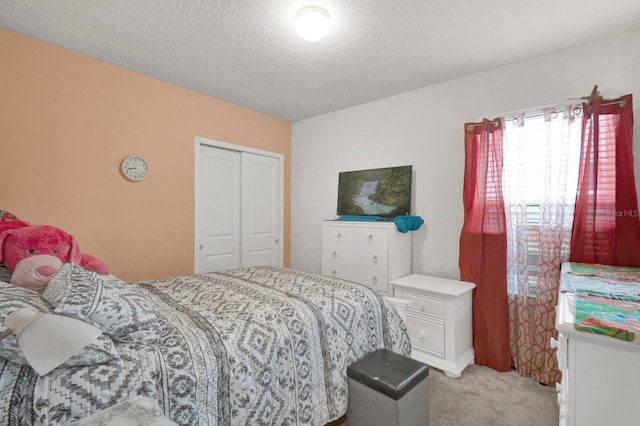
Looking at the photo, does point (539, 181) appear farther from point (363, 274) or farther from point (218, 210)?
point (218, 210)

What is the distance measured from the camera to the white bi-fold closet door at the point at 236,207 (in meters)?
3.38

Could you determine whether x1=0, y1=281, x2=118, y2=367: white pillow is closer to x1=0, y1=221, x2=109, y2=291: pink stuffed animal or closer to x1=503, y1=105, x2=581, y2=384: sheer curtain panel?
x1=0, y1=221, x2=109, y2=291: pink stuffed animal

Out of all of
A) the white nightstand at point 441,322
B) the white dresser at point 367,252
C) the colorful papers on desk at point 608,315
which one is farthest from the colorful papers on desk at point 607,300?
the white dresser at point 367,252

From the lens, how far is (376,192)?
3406mm

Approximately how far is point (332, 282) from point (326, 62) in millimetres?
1853

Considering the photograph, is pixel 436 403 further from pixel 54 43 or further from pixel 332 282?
pixel 54 43

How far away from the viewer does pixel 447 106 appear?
2943mm

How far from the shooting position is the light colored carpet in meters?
1.87

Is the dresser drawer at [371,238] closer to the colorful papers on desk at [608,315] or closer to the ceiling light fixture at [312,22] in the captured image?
the colorful papers on desk at [608,315]

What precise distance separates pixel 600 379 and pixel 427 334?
1690 millimetres

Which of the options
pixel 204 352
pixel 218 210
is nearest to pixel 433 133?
pixel 218 210

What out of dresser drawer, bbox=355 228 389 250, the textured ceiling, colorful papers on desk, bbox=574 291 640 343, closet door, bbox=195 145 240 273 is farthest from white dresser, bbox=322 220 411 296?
colorful papers on desk, bbox=574 291 640 343

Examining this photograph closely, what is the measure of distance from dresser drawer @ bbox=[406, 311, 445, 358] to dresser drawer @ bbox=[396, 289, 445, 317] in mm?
68

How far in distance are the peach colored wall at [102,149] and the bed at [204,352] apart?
1.09 meters
